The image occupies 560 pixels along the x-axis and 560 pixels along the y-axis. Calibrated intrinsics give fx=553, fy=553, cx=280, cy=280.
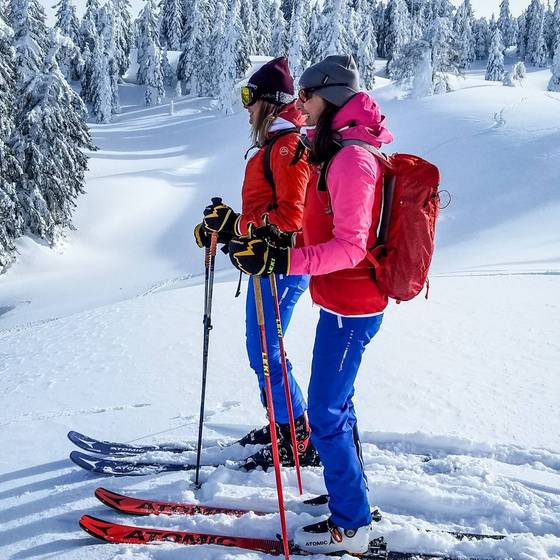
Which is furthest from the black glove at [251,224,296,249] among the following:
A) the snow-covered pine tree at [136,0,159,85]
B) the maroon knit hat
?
the snow-covered pine tree at [136,0,159,85]

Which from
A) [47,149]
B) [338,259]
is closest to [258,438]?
[338,259]

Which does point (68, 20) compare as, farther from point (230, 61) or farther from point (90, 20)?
point (230, 61)

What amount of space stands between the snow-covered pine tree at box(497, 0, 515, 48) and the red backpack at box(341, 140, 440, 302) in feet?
335

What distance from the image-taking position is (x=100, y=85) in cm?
4772

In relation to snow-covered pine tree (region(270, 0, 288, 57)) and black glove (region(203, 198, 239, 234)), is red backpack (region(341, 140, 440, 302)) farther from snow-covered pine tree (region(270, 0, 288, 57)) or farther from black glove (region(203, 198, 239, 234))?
snow-covered pine tree (region(270, 0, 288, 57))

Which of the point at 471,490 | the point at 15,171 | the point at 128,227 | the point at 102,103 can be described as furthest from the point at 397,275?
the point at 102,103

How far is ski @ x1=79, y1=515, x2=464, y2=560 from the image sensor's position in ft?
10.2

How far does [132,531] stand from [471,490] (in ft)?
7.12

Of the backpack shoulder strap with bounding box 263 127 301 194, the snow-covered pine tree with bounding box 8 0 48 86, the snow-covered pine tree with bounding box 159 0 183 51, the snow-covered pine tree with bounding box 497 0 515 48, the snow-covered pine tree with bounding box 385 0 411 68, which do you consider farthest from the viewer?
the snow-covered pine tree with bounding box 497 0 515 48

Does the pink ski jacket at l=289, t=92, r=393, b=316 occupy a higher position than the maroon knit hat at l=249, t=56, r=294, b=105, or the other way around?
the maroon knit hat at l=249, t=56, r=294, b=105

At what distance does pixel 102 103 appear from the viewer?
1908 inches

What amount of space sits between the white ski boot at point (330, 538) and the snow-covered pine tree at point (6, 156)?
1899 cm

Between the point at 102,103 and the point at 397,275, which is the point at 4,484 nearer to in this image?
the point at 397,275

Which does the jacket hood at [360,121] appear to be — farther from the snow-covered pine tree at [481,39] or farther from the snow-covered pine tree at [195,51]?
the snow-covered pine tree at [481,39]
